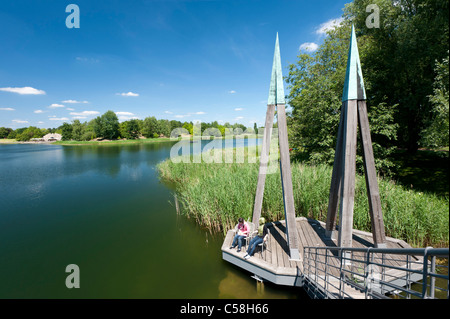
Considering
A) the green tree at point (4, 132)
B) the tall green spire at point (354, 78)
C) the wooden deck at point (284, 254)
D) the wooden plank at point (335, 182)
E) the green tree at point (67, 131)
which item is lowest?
the wooden deck at point (284, 254)

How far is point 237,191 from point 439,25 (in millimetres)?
12938

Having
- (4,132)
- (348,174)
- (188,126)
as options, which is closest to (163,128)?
(188,126)

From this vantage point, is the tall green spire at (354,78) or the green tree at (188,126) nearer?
the tall green spire at (354,78)

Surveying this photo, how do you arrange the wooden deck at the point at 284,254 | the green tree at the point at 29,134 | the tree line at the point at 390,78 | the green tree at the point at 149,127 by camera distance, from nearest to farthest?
1. the wooden deck at the point at 284,254
2. the tree line at the point at 390,78
3. the green tree at the point at 149,127
4. the green tree at the point at 29,134

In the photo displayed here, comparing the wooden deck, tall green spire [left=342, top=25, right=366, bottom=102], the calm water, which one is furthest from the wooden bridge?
tall green spire [left=342, top=25, right=366, bottom=102]

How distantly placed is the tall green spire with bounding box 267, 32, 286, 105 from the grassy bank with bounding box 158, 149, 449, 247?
4324mm

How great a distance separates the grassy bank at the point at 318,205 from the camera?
6066 mm

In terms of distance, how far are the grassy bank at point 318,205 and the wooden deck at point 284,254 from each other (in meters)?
1.04

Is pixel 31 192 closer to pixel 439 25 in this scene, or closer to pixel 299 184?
pixel 299 184

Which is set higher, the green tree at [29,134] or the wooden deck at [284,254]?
the green tree at [29,134]

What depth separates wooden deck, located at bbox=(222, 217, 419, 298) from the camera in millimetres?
4719

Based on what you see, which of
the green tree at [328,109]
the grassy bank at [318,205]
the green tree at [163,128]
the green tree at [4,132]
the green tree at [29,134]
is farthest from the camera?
the green tree at [4,132]

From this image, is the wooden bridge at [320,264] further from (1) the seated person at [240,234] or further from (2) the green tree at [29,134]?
(2) the green tree at [29,134]

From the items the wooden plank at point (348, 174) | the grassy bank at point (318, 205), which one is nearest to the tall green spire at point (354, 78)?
the wooden plank at point (348, 174)
